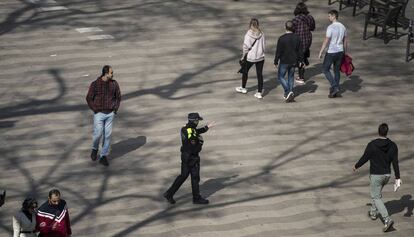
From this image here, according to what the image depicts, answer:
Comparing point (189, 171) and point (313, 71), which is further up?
point (189, 171)

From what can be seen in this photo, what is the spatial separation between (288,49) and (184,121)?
2299mm

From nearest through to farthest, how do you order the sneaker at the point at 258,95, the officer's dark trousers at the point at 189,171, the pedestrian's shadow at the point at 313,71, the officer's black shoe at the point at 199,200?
the officer's dark trousers at the point at 189,171, the officer's black shoe at the point at 199,200, the sneaker at the point at 258,95, the pedestrian's shadow at the point at 313,71

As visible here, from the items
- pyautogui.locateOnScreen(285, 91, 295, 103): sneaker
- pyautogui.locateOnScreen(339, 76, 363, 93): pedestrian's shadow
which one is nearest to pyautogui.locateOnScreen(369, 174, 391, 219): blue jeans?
pyautogui.locateOnScreen(285, 91, 295, 103): sneaker

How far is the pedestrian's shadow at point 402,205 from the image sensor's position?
48.7ft

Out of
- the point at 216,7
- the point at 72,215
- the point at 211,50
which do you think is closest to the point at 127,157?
the point at 72,215

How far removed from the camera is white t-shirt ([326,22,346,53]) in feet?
59.7

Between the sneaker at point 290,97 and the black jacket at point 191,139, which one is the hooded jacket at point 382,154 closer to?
the black jacket at point 191,139

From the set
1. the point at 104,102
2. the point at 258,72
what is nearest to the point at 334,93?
the point at 258,72

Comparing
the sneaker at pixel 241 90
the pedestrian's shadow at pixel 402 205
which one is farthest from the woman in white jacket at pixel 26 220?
the sneaker at pixel 241 90

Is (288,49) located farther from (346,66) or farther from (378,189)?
(378,189)

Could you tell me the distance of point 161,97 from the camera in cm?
1823

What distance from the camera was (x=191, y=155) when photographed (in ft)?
46.3

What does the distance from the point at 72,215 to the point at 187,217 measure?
1.62m

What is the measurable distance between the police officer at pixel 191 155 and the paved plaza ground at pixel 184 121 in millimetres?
284
